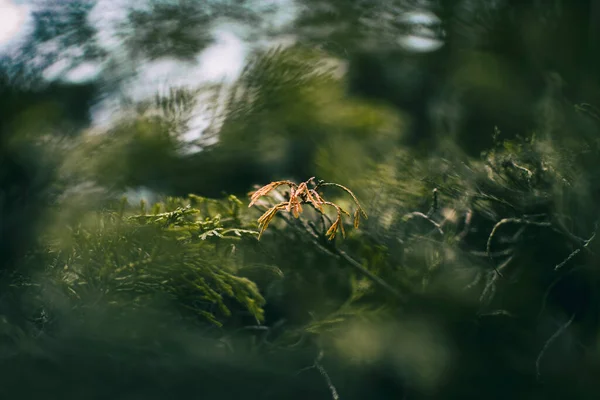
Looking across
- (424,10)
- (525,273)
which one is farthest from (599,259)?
(424,10)

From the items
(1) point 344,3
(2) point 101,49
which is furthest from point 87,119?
(1) point 344,3

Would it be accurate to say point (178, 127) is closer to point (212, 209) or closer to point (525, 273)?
point (212, 209)

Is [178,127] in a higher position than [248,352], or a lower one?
higher

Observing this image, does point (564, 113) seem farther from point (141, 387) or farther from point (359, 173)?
point (141, 387)

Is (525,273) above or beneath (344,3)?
beneath

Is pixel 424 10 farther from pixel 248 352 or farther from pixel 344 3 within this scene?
pixel 248 352
